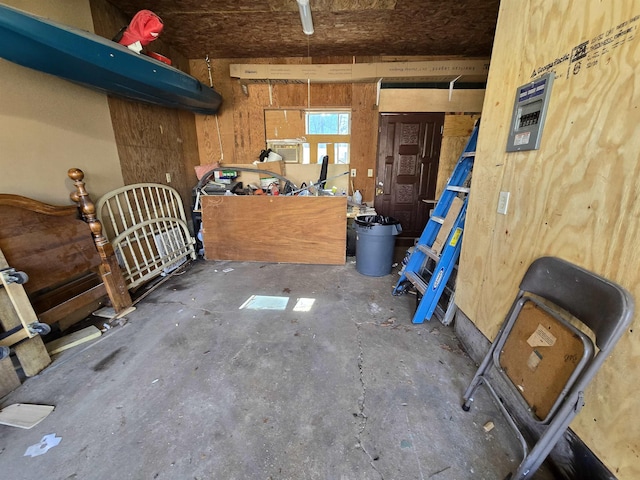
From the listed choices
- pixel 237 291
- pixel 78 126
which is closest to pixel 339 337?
pixel 237 291

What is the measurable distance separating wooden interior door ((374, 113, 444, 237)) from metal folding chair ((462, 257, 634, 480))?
3.03 meters

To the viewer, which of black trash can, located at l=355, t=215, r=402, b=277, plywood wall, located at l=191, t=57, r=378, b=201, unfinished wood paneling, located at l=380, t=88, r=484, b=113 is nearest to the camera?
black trash can, located at l=355, t=215, r=402, b=277

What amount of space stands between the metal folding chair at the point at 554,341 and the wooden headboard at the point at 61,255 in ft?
9.63

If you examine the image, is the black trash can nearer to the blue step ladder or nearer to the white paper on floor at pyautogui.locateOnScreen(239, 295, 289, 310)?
the blue step ladder

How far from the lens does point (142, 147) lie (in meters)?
3.18

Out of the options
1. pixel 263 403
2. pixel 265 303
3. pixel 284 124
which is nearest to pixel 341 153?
pixel 284 124

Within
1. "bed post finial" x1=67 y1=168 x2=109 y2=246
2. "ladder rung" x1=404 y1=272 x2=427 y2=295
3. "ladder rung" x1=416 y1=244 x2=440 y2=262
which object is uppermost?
"bed post finial" x1=67 y1=168 x2=109 y2=246

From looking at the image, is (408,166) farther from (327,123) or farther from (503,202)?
(503,202)

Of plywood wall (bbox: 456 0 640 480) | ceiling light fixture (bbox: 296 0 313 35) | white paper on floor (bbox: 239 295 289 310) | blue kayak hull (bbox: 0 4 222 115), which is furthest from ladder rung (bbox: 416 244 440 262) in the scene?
blue kayak hull (bbox: 0 4 222 115)

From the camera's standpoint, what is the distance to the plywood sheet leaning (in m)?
3.39

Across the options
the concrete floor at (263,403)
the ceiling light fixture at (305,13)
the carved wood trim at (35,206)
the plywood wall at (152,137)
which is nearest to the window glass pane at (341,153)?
the ceiling light fixture at (305,13)

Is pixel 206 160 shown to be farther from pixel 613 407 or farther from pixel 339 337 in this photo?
pixel 613 407

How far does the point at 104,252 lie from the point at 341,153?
11.6 ft

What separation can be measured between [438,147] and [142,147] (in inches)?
168
